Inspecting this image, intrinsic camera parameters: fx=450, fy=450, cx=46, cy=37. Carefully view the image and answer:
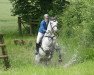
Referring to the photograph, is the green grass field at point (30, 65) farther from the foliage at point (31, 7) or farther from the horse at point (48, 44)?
the foliage at point (31, 7)

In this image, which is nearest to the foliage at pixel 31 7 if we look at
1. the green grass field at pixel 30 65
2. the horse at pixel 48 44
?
the green grass field at pixel 30 65

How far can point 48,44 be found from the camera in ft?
59.4

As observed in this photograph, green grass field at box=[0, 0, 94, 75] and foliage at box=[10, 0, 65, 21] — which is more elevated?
green grass field at box=[0, 0, 94, 75]

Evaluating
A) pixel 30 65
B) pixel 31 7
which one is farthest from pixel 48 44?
pixel 31 7

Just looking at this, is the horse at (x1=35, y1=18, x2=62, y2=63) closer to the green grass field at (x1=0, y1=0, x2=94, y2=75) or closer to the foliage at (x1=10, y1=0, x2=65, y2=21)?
the green grass field at (x1=0, y1=0, x2=94, y2=75)

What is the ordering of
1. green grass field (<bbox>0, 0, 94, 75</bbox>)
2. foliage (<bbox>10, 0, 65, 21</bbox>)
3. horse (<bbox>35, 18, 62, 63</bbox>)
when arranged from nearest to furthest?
1. green grass field (<bbox>0, 0, 94, 75</bbox>)
2. horse (<bbox>35, 18, 62, 63</bbox>)
3. foliage (<bbox>10, 0, 65, 21</bbox>)

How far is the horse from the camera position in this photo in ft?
A: 59.1

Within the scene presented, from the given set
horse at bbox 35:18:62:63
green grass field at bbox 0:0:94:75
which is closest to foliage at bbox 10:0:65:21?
green grass field at bbox 0:0:94:75

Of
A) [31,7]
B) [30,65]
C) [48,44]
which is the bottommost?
[31,7]

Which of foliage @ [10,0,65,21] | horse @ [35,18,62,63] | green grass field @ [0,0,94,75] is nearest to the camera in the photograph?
green grass field @ [0,0,94,75]

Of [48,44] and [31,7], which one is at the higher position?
[48,44]

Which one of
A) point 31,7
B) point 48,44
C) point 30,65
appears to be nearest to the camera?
point 30,65

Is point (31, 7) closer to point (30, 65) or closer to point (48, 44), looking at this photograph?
point (48, 44)

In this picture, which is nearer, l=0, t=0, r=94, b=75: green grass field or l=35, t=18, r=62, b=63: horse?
l=0, t=0, r=94, b=75: green grass field
